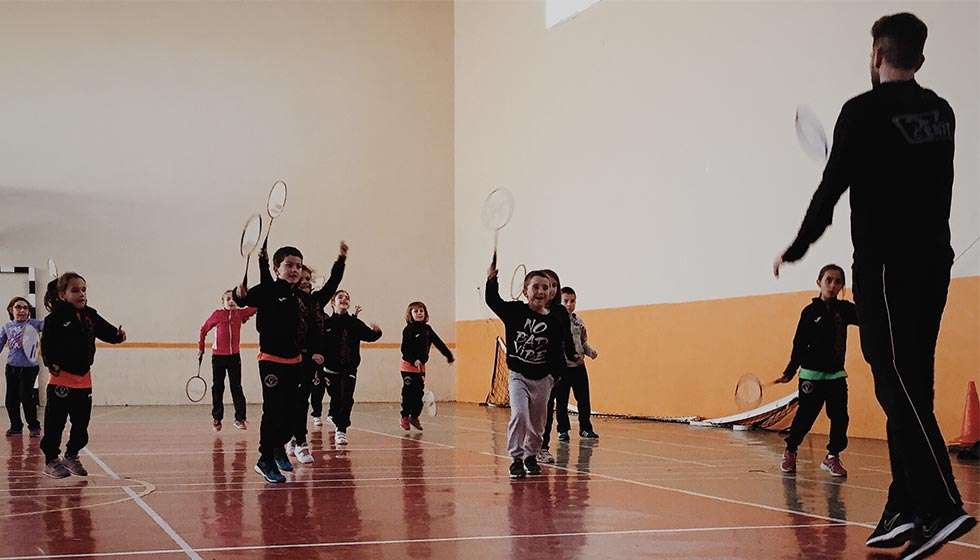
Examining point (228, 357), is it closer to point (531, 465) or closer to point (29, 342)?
point (29, 342)

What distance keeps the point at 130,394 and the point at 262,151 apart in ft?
20.8

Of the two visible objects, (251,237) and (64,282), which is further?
(251,237)

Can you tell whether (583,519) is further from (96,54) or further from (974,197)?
(96,54)

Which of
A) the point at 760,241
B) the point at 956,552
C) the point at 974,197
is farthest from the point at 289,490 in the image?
the point at 760,241

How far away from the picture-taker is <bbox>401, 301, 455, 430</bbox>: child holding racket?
1584cm

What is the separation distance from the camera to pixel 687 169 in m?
18.8

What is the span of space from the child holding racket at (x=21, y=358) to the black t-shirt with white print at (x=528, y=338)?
8868 millimetres

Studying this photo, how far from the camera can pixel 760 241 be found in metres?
17.0

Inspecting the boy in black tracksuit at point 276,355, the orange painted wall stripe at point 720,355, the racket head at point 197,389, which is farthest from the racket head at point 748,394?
the racket head at point 197,389

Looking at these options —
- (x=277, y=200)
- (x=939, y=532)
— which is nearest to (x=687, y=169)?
(x=277, y=200)

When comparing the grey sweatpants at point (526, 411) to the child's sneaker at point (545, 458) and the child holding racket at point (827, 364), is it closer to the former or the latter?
the child's sneaker at point (545, 458)

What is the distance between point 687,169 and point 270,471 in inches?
448

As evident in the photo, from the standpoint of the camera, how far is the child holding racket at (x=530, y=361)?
32.1 ft

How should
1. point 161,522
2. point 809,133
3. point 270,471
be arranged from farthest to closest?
point 270,471 → point 809,133 → point 161,522
